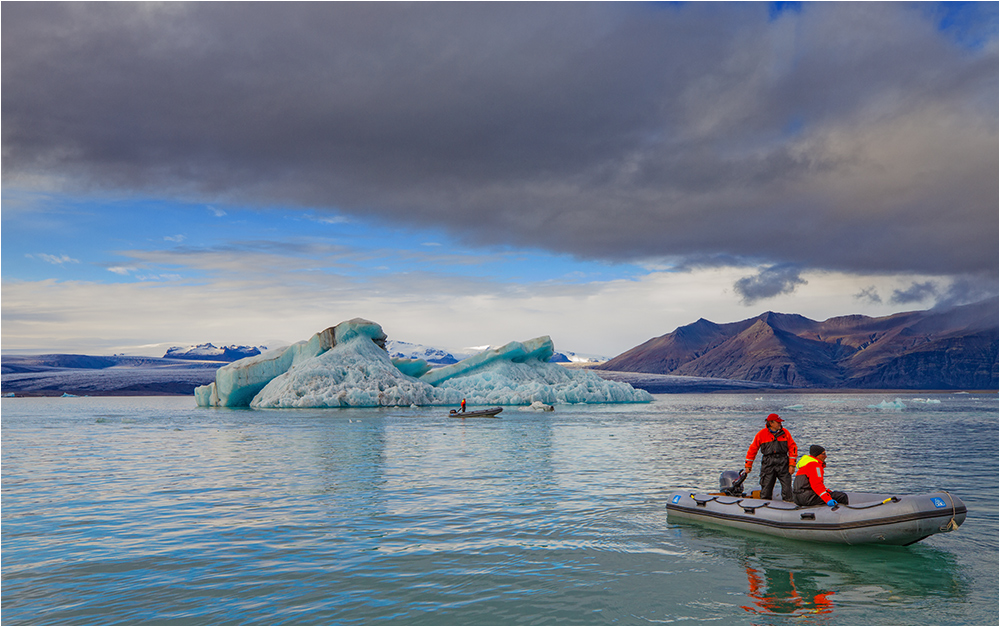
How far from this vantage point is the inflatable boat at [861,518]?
1058cm

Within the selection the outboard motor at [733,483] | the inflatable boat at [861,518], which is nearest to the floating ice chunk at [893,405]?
the outboard motor at [733,483]

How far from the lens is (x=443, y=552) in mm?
10664

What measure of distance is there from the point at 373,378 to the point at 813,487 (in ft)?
177

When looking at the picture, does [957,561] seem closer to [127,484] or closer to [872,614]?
[872,614]

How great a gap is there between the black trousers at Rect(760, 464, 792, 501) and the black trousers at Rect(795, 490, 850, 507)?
58 cm

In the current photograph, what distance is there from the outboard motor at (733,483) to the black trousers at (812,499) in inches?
53.1

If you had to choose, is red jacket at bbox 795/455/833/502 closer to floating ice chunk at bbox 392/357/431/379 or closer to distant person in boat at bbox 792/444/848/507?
distant person in boat at bbox 792/444/848/507

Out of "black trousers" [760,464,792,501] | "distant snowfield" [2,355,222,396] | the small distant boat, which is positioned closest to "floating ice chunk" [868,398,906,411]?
the small distant boat

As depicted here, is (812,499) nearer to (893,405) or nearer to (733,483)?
(733,483)

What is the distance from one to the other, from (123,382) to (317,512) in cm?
19983

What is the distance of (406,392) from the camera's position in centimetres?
6384

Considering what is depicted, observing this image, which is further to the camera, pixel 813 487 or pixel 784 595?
pixel 813 487

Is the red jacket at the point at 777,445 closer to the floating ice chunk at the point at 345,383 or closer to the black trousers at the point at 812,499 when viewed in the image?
Result: the black trousers at the point at 812,499

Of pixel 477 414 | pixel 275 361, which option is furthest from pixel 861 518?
pixel 275 361
